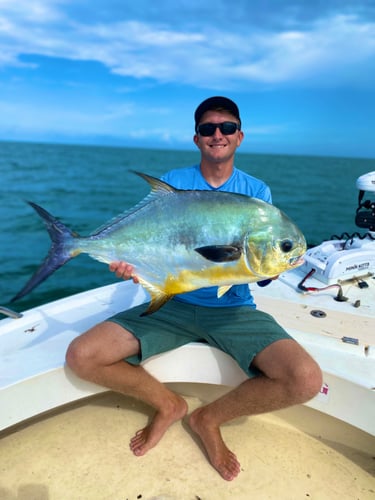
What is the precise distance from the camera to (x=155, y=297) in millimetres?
1918

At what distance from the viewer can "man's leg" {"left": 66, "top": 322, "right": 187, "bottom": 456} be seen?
2199 millimetres

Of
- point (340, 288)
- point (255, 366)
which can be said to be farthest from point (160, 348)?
point (340, 288)

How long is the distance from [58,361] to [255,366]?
1.13m

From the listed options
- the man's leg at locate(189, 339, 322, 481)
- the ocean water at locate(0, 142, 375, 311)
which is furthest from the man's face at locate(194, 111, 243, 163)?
the man's leg at locate(189, 339, 322, 481)

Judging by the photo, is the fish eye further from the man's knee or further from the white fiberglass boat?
the white fiberglass boat

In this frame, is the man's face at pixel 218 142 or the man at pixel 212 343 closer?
the man at pixel 212 343

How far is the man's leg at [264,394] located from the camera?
2.04 m

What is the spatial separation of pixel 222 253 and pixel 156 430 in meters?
1.38

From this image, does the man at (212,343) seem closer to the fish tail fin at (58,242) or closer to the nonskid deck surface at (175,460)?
the nonskid deck surface at (175,460)

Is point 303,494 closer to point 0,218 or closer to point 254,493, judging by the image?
point 254,493

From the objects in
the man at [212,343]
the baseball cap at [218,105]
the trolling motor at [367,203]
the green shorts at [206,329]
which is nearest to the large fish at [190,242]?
the man at [212,343]

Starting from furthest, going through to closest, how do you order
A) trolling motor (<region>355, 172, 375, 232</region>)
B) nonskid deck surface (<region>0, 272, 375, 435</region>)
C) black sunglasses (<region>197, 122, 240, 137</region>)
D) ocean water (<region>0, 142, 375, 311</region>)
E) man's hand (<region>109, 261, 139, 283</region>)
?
1. ocean water (<region>0, 142, 375, 311</region>)
2. trolling motor (<region>355, 172, 375, 232</region>)
3. black sunglasses (<region>197, 122, 240, 137</region>)
4. nonskid deck surface (<region>0, 272, 375, 435</region>)
5. man's hand (<region>109, 261, 139, 283</region>)

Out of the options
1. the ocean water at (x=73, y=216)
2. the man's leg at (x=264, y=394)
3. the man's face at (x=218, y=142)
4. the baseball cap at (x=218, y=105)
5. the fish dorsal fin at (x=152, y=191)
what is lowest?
the ocean water at (x=73, y=216)

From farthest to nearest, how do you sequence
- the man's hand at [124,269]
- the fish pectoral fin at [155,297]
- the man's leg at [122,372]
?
the man's leg at [122,372] → the man's hand at [124,269] → the fish pectoral fin at [155,297]
